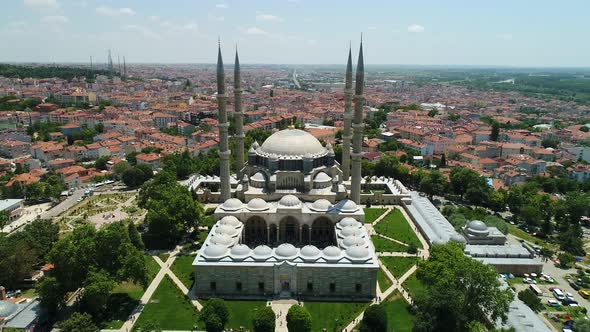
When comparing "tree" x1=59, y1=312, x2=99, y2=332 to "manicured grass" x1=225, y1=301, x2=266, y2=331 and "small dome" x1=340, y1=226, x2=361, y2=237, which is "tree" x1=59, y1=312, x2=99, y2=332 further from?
"small dome" x1=340, y1=226, x2=361, y2=237

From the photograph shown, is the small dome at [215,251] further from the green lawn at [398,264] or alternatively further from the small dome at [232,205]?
the green lawn at [398,264]

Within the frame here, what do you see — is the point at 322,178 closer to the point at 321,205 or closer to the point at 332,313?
the point at 321,205

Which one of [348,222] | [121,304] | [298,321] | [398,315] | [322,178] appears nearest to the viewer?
[298,321]

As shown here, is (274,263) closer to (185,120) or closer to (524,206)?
(524,206)

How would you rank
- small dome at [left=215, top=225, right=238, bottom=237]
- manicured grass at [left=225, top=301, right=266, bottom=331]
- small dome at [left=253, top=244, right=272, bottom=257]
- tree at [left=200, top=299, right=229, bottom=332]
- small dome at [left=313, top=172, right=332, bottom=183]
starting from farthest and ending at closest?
small dome at [left=313, top=172, right=332, bottom=183] < small dome at [left=215, top=225, right=238, bottom=237] < small dome at [left=253, top=244, right=272, bottom=257] < manicured grass at [left=225, top=301, right=266, bottom=331] < tree at [left=200, top=299, right=229, bottom=332]

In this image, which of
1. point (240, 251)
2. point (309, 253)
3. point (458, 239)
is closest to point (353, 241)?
point (309, 253)

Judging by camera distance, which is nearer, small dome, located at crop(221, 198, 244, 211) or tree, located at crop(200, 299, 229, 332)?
tree, located at crop(200, 299, 229, 332)

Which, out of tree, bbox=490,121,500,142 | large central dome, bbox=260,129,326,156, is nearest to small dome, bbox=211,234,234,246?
large central dome, bbox=260,129,326,156
